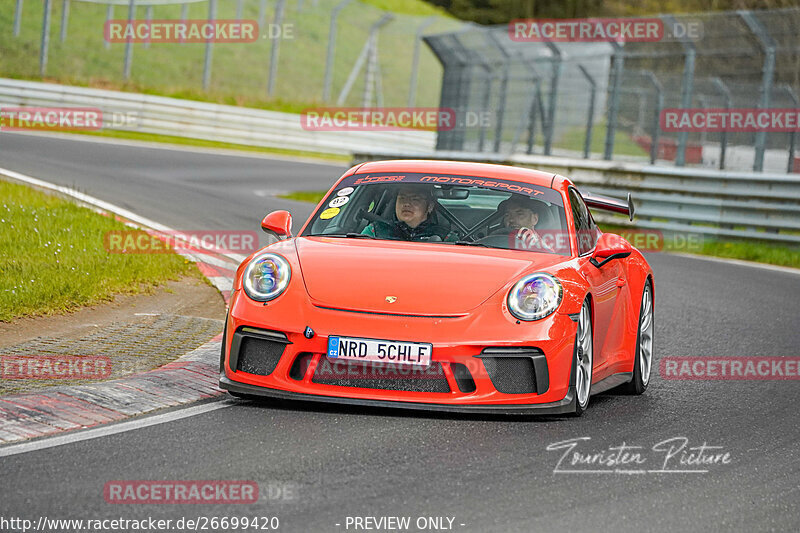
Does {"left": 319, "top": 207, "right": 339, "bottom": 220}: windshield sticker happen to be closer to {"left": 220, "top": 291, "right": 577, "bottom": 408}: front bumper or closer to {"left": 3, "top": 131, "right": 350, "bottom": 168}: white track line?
{"left": 220, "top": 291, "right": 577, "bottom": 408}: front bumper

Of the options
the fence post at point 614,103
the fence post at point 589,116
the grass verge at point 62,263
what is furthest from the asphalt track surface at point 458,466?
the fence post at point 589,116

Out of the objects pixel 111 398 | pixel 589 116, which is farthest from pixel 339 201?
pixel 589 116

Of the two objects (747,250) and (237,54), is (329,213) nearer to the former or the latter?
(747,250)

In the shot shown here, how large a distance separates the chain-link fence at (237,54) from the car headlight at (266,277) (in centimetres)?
2444

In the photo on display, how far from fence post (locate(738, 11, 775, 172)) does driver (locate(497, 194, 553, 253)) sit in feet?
35.8

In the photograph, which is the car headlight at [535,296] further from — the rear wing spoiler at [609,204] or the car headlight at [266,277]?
the rear wing spoiler at [609,204]

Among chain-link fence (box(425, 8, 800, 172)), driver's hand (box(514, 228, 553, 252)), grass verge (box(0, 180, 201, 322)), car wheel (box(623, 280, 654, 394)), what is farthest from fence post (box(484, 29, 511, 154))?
driver's hand (box(514, 228, 553, 252))

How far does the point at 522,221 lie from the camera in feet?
23.1

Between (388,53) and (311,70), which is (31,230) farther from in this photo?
(388,53)

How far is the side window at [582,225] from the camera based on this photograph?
7164mm

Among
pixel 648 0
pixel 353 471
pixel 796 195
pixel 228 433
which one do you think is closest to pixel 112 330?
pixel 228 433

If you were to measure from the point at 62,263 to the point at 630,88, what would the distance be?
44.4ft

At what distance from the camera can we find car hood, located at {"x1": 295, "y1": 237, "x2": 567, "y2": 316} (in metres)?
5.96

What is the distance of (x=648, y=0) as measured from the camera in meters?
71.7
